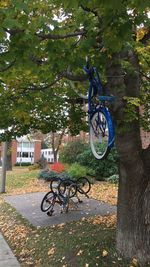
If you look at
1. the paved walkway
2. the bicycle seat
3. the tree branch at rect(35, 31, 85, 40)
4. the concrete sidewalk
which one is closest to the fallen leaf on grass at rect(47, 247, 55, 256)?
the concrete sidewalk

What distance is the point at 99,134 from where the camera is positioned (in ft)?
20.7

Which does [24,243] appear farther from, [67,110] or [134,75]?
[134,75]

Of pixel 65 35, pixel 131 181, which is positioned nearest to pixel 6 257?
pixel 131 181

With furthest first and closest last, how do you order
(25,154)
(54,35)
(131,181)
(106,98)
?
1. (25,154)
2. (131,181)
3. (106,98)
4. (54,35)

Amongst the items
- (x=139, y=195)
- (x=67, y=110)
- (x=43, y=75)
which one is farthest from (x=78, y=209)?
(x=43, y=75)

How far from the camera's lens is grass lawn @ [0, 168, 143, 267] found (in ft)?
20.6

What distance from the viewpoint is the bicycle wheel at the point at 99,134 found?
234 inches

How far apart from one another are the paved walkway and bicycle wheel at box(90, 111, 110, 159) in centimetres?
321

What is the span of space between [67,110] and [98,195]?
5.29 m

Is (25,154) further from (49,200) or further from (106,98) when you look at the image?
(106,98)

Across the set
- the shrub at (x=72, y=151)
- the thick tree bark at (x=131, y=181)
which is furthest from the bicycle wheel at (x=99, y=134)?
the shrub at (x=72, y=151)

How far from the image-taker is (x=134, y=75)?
615 centimetres

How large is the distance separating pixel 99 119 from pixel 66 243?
8.50 feet

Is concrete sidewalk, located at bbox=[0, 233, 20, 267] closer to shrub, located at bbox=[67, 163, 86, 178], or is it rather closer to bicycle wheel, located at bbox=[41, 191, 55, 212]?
bicycle wheel, located at bbox=[41, 191, 55, 212]
